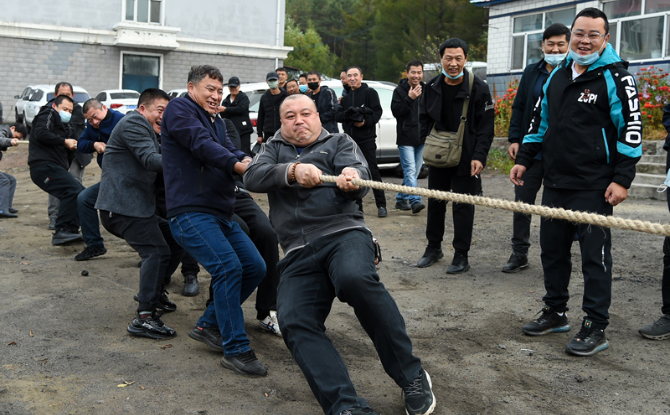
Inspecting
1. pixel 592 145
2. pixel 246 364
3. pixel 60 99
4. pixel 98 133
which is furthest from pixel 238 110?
pixel 592 145

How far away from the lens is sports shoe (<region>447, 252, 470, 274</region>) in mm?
5887

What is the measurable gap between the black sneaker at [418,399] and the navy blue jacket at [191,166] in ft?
5.48

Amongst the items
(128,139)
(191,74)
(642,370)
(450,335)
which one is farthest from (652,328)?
Answer: (128,139)

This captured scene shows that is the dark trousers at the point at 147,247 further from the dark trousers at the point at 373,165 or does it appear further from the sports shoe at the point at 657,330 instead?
the dark trousers at the point at 373,165

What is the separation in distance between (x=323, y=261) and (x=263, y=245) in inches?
57.1

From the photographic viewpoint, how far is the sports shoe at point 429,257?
6160mm

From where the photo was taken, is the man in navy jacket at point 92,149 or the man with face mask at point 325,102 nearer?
the man in navy jacket at point 92,149

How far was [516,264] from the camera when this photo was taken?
5.95 m

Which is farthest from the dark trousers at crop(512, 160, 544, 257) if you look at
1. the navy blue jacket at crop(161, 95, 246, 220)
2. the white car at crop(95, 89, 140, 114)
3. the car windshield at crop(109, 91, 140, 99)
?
the car windshield at crop(109, 91, 140, 99)

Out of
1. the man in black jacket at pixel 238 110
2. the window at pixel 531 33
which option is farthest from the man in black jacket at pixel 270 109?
the window at pixel 531 33

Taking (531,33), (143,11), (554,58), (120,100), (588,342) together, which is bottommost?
(588,342)

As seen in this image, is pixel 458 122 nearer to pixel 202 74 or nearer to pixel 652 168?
pixel 202 74

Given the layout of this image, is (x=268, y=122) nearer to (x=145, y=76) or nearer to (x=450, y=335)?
(x=450, y=335)

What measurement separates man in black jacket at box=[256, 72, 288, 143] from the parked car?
12.3m
